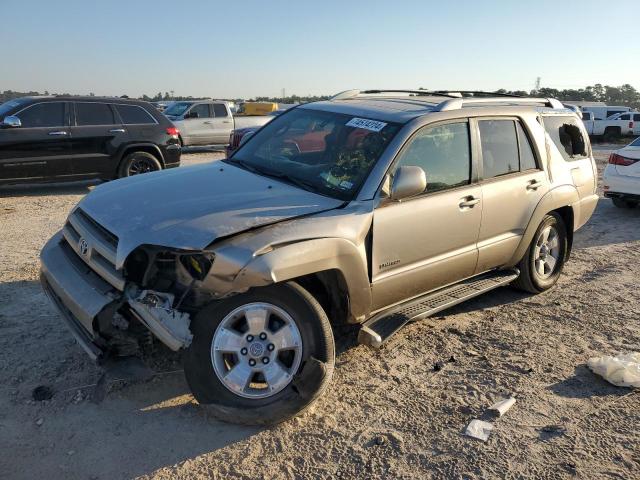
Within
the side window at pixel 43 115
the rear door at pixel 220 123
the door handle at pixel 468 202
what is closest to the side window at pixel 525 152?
the door handle at pixel 468 202

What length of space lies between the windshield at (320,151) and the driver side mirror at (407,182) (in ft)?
0.74

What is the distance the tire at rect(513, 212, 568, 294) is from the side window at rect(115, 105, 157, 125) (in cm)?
779

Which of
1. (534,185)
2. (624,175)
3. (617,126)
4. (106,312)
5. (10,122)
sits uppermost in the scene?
(10,122)

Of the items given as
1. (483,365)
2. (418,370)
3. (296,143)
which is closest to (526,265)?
(483,365)

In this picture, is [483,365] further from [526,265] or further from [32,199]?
[32,199]

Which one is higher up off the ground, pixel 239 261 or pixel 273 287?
pixel 239 261

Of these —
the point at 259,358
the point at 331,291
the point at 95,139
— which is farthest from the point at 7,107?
the point at 259,358

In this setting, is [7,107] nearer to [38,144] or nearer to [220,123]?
[38,144]

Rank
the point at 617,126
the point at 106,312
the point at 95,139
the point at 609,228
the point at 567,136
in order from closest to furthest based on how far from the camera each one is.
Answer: the point at 106,312 → the point at 567,136 → the point at 609,228 → the point at 95,139 → the point at 617,126

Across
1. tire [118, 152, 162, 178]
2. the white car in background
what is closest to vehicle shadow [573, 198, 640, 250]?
the white car in background

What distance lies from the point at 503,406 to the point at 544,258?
245 centimetres

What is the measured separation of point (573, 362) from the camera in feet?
13.7

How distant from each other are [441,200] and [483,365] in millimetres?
1251

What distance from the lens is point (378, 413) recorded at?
11.4 feet
